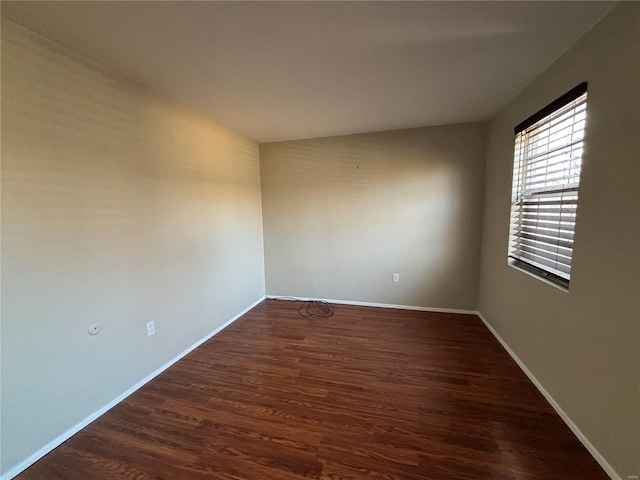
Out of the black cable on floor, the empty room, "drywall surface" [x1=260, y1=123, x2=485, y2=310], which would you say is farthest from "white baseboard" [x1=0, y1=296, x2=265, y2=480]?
"drywall surface" [x1=260, y1=123, x2=485, y2=310]

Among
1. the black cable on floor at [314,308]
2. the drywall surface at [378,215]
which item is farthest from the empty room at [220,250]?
the black cable on floor at [314,308]

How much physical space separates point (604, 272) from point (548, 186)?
0.81m

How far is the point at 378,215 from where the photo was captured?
133 inches

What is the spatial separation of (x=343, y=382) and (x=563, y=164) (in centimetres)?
217

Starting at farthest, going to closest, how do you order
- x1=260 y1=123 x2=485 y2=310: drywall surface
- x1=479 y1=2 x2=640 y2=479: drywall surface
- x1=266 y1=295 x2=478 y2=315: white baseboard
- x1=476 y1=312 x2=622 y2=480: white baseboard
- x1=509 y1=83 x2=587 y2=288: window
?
x1=266 y1=295 x2=478 y2=315: white baseboard → x1=260 y1=123 x2=485 y2=310: drywall surface → x1=509 y1=83 x2=587 y2=288: window → x1=476 y1=312 x2=622 y2=480: white baseboard → x1=479 y1=2 x2=640 y2=479: drywall surface

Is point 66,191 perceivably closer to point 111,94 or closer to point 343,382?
point 111,94

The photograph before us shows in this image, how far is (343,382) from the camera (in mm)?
2016

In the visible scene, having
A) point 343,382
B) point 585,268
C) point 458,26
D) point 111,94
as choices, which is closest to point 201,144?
point 111,94

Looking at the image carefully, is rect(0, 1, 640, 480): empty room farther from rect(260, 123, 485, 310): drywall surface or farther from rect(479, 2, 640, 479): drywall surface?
rect(260, 123, 485, 310): drywall surface

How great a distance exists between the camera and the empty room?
1.29 m

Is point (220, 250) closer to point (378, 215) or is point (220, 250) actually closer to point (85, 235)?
point (85, 235)

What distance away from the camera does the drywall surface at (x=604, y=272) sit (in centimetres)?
117

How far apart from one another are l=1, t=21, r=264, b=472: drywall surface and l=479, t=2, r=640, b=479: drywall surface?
2.89 meters

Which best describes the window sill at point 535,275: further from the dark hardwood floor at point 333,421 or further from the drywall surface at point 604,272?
the dark hardwood floor at point 333,421
